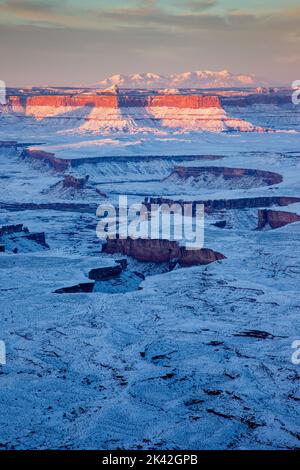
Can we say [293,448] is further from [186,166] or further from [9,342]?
[186,166]

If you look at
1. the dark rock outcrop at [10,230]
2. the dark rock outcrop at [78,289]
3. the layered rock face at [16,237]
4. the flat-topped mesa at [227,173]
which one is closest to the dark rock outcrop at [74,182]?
the flat-topped mesa at [227,173]

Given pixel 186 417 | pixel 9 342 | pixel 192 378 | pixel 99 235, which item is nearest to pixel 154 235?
pixel 99 235

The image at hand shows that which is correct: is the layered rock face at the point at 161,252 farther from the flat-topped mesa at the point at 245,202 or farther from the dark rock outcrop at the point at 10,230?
the flat-topped mesa at the point at 245,202

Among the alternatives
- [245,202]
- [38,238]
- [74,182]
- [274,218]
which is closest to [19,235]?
[38,238]

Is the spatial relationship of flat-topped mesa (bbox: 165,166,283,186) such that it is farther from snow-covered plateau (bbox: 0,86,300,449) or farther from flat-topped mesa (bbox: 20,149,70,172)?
snow-covered plateau (bbox: 0,86,300,449)

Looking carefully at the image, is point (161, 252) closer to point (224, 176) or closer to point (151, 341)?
point (151, 341)

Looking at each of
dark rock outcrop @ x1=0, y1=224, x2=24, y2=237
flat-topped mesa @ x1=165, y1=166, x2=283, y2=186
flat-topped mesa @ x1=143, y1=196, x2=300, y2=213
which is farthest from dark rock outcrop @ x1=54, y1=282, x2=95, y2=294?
flat-topped mesa @ x1=165, y1=166, x2=283, y2=186
